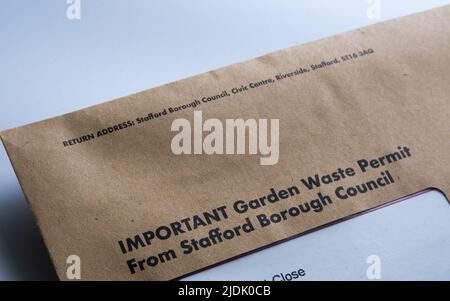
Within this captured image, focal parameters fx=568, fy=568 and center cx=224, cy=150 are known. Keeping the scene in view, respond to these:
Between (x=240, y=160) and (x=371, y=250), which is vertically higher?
(x=240, y=160)

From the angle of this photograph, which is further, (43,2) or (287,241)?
(43,2)

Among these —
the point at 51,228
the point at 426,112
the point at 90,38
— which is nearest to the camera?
the point at 51,228

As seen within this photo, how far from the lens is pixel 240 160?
0.62m

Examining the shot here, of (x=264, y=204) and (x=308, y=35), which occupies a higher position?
(x=308, y=35)

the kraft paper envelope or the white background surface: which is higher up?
the kraft paper envelope

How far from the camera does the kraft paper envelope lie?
22.4 inches

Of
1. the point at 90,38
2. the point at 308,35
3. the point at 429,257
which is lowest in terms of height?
the point at 429,257

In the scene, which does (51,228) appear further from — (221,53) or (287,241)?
(221,53)

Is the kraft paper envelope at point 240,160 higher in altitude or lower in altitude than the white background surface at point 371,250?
higher

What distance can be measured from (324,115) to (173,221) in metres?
0.22

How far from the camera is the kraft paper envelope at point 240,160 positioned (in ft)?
1.87

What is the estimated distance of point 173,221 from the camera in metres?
0.58

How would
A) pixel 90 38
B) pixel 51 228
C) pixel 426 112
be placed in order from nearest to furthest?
pixel 51 228, pixel 426 112, pixel 90 38

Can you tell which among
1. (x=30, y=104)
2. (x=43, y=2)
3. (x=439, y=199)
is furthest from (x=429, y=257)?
(x=43, y=2)
